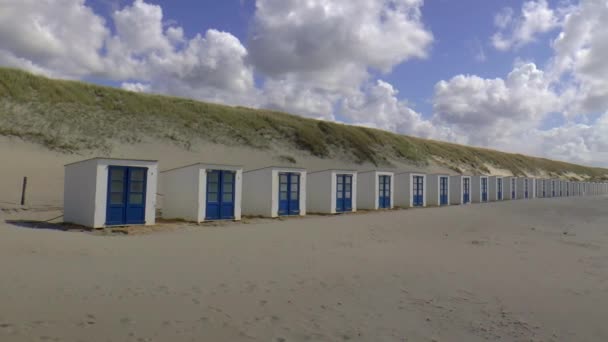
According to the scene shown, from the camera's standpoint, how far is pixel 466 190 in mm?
32406

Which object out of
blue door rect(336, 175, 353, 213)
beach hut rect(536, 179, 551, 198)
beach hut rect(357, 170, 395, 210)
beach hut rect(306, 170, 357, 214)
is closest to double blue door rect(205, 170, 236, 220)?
beach hut rect(306, 170, 357, 214)

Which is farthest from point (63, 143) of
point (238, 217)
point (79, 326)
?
point (79, 326)

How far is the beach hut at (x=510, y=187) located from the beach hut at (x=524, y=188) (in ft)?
3.63

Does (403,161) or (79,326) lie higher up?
(403,161)

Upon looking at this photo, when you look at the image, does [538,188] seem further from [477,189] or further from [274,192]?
[274,192]

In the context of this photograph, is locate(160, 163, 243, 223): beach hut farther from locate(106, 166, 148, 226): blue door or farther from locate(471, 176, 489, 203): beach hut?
locate(471, 176, 489, 203): beach hut

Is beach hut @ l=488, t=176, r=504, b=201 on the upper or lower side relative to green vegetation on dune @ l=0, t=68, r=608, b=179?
lower

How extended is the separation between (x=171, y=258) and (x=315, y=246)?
3560mm

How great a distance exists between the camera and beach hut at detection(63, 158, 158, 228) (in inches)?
513

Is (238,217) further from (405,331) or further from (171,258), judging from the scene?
(405,331)

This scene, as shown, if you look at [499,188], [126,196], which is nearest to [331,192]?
[126,196]

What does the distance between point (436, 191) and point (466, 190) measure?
202 inches

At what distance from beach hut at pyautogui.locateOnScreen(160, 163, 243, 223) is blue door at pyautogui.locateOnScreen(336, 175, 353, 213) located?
20.4 ft

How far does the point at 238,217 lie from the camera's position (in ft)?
55.3
